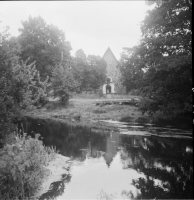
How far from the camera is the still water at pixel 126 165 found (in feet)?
24.2

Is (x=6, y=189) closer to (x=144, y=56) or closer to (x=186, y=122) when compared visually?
(x=144, y=56)

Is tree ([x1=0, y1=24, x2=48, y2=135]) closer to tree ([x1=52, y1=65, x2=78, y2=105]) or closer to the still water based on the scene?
the still water

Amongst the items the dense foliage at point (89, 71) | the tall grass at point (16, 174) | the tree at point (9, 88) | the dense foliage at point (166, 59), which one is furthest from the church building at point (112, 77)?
the tall grass at point (16, 174)

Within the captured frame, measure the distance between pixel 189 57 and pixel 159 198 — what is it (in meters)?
10.0

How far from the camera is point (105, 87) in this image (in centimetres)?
4922

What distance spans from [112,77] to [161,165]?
4156 cm

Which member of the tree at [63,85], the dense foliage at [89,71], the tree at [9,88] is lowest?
the tree at [9,88]

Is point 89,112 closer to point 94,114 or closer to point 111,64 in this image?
point 94,114

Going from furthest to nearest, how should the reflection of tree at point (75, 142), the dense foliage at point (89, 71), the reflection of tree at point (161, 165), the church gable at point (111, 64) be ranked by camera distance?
the church gable at point (111, 64), the dense foliage at point (89, 71), the reflection of tree at point (75, 142), the reflection of tree at point (161, 165)

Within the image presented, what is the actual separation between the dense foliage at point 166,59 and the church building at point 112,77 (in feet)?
101

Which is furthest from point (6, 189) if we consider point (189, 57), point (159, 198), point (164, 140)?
point (189, 57)

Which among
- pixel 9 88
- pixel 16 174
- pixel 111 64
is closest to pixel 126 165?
pixel 16 174

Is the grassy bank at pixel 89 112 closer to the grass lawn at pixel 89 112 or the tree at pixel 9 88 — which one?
the grass lawn at pixel 89 112

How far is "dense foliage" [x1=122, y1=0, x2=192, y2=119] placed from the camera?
1522 cm
